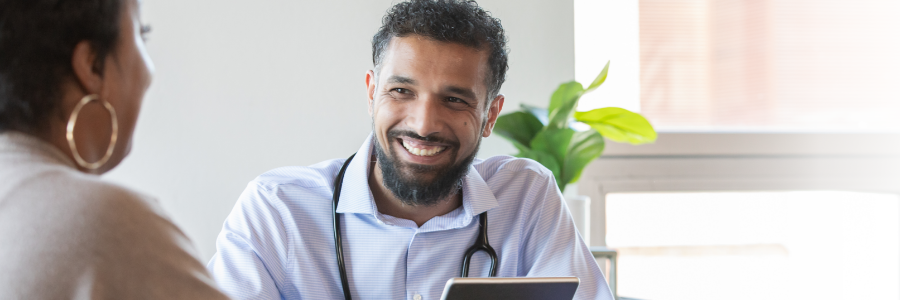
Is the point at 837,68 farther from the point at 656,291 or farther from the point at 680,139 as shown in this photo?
the point at 656,291

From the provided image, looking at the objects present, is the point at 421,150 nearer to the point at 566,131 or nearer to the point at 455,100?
the point at 455,100

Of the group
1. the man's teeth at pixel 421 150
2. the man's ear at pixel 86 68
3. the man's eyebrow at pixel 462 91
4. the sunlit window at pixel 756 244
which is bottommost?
the sunlit window at pixel 756 244

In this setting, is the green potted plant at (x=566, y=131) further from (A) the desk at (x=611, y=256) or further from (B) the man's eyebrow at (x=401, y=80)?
(B) the man's eyebrow at (x=401, y=80)

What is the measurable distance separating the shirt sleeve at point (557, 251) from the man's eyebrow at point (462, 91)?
0.28m

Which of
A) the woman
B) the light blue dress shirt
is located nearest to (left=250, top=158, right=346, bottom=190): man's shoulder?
the light blue dress shirt

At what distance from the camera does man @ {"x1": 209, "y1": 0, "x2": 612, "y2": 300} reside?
4.01 ft

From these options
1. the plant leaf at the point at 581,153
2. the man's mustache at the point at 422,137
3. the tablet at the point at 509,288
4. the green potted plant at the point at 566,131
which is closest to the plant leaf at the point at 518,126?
the green potted plant at the point at 566,131

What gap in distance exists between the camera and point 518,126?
69.1 inches

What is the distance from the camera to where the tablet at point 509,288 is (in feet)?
2.79

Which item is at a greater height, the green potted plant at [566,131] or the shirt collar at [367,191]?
the green potted plant at [566,131]

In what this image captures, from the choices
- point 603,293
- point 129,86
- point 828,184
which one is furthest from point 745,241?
point 129,86

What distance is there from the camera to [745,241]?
90.7 inches

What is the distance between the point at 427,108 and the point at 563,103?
23.3 inches

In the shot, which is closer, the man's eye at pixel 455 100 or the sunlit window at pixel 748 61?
the man's eye at pixel 455 100
